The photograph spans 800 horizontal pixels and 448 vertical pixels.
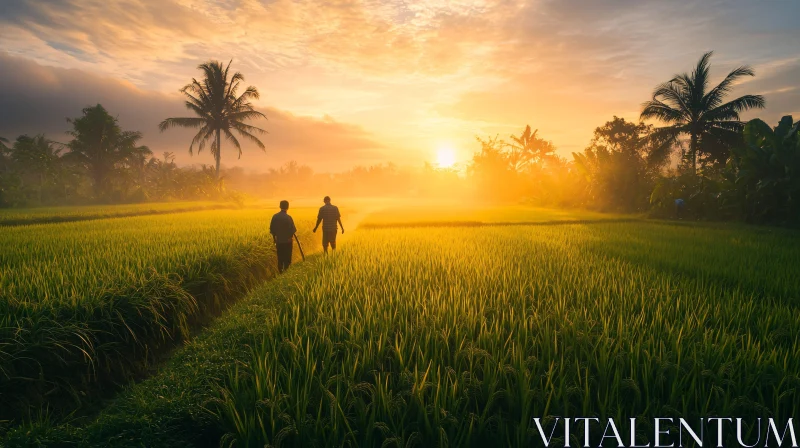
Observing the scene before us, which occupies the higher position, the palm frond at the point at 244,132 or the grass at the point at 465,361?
the palm frond at the point at 244,132

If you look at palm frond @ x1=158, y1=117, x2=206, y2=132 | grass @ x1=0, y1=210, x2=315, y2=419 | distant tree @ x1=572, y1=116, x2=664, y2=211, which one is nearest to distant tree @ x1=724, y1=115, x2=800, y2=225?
distant tree @ x1=572, y1=116, x2=664, y2=211

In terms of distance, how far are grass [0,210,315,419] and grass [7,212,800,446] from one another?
17.4 inches

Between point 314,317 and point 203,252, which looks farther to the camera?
point 203,252

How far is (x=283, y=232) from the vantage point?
24.5 ft

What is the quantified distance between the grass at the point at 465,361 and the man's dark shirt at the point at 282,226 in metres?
1.34

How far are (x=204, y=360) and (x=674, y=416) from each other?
3965mm

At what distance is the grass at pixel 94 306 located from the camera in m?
3.21

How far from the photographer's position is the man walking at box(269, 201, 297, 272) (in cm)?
734

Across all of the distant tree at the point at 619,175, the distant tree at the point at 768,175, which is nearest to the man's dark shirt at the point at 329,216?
the distant tree at the point at 768,175

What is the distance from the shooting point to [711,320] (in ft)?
12.6

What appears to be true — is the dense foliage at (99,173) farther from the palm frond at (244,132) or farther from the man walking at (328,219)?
the man walking at (328,219)

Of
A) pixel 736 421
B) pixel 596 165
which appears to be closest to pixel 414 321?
pixel 736 421

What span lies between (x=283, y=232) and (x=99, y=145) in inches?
1311

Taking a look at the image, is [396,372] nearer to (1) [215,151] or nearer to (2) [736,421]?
(2) [736,421]
